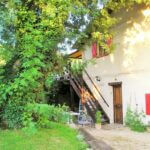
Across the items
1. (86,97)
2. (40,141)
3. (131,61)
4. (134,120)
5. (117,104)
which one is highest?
(131,61)

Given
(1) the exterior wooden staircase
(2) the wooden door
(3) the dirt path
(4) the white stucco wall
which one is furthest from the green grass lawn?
(1) the exterior wooden staircase

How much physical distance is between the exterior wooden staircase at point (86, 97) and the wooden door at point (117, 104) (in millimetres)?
622

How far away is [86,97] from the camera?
20719 mm

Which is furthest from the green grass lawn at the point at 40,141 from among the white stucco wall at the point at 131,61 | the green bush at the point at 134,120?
the white stucco wall at the point at 131,61

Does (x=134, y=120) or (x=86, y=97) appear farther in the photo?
(x=86, y=97)

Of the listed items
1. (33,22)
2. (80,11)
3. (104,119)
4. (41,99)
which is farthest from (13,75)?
(104,119)

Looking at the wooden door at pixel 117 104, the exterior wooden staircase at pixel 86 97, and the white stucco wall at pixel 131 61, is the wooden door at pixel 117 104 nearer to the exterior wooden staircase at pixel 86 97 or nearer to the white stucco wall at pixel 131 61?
the white stucco wall at pixel 131 61

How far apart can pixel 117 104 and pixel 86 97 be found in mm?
2371

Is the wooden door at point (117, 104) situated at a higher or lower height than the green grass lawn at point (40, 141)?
higher

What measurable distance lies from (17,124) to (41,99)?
1.27 m

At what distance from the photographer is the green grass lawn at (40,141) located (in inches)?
397

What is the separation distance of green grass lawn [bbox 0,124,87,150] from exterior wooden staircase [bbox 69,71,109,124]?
6.58 m

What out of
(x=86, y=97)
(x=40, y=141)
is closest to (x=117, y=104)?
(x=86, y=97)

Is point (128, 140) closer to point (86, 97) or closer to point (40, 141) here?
point (40, 141)
